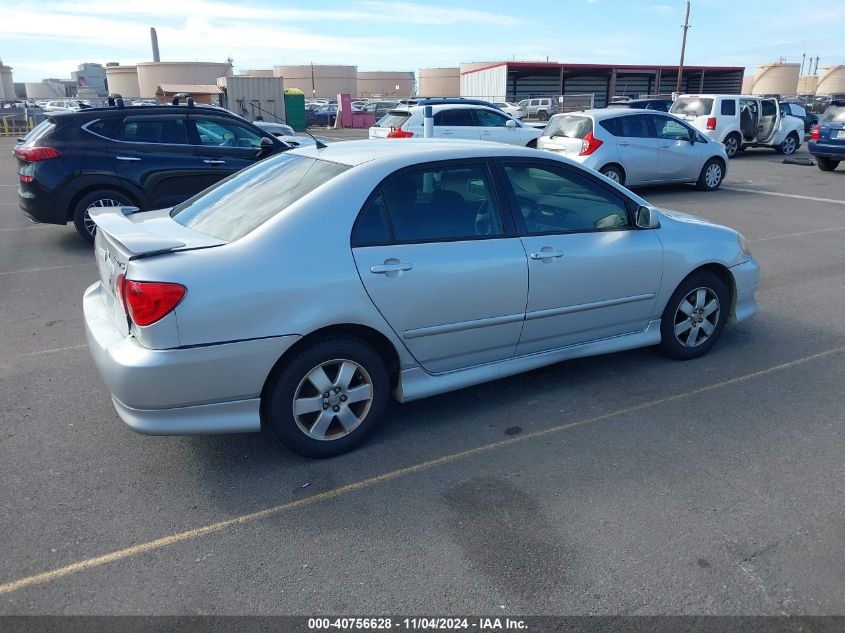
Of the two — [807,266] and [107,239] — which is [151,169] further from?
[807,266]

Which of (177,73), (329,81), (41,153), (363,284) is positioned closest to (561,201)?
(363,284)

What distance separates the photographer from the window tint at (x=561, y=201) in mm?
4211

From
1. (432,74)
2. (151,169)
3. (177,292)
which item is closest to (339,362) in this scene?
(177,292)

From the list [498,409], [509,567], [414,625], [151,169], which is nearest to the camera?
[414,625]

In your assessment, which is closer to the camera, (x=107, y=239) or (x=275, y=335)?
(x=275, y=335)

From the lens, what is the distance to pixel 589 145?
40.2ft

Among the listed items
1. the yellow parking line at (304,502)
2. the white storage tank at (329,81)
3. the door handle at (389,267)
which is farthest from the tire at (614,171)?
the white storage tank at (329,81)

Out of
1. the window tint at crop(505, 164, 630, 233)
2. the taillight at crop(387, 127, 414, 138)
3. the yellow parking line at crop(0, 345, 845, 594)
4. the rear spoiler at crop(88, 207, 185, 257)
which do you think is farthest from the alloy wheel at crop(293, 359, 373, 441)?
the taillight at crop(387, 127, 414, 138)

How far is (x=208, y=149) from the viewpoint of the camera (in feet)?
30.1

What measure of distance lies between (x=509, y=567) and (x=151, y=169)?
24.9ft

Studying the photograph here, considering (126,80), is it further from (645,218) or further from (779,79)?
(645,218)

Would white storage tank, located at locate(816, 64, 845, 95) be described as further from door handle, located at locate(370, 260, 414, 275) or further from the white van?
door handle, located at locate(370, 260, 414, 275)

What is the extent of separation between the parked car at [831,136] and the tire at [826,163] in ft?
0.11

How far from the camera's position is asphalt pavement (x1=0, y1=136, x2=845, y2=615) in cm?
274
